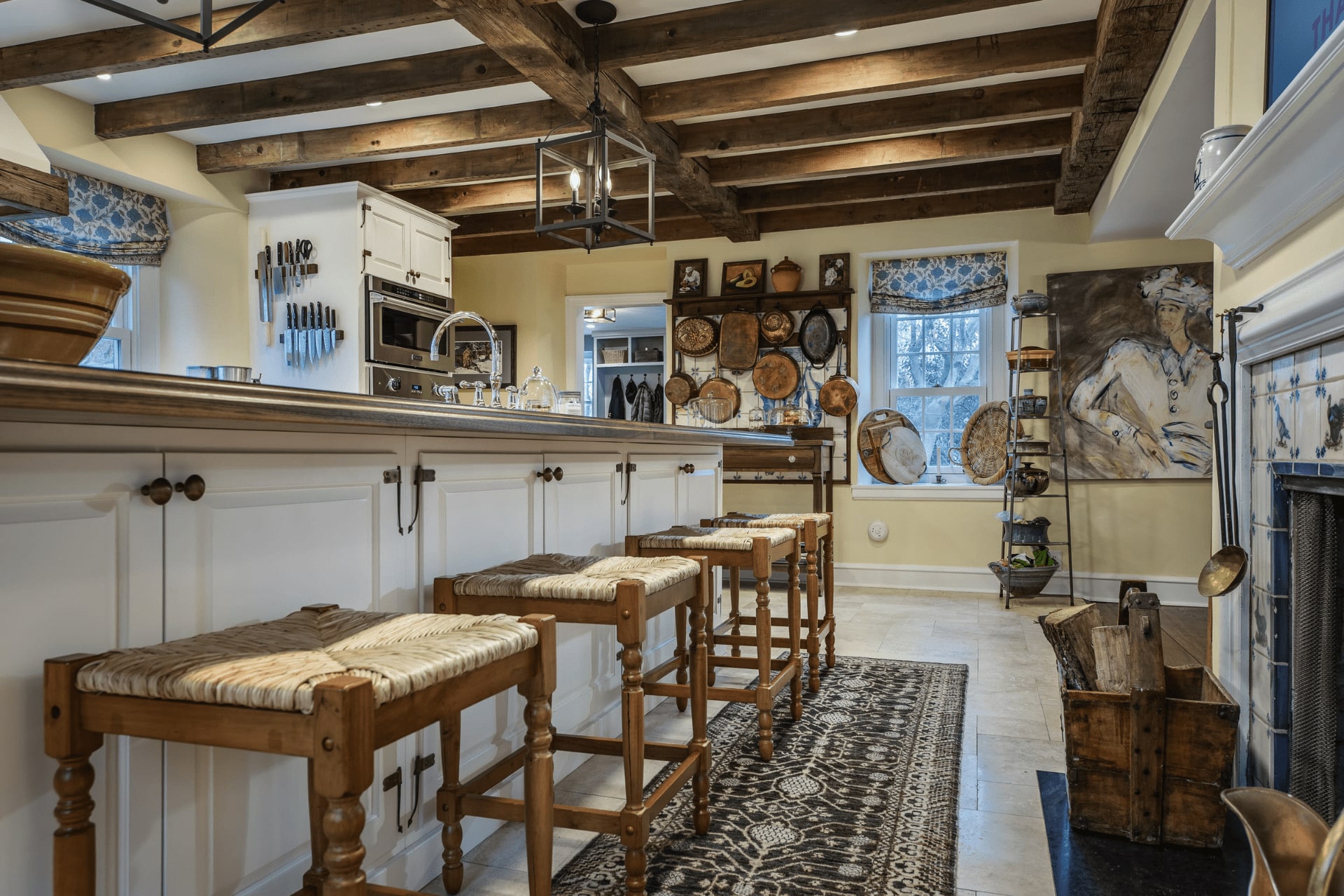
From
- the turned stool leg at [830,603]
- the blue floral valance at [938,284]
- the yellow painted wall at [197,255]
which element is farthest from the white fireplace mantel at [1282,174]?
the yellow painted wall at [197,255]

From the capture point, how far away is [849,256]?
5.89 metres

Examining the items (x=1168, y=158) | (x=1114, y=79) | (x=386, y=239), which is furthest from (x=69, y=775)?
(x=386, y=239)

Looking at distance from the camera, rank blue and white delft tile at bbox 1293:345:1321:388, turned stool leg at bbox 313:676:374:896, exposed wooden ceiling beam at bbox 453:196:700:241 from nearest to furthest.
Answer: turned stool leg at bbox 313:676:374:896 → blue and white delft tile at bbox 1293:345:1321:388 → exposed wooden ceiling beam at bbox 453:196:700:241

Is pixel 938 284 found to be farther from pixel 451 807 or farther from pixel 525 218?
pixel 451 807

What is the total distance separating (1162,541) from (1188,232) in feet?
12.0

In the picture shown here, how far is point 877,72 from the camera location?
3.75 m

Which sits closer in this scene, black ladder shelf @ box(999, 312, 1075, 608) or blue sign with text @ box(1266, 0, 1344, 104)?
blue sign with text @ box(1266, 0, 1344, 104)

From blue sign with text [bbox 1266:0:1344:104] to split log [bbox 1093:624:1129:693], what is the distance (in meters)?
1.30

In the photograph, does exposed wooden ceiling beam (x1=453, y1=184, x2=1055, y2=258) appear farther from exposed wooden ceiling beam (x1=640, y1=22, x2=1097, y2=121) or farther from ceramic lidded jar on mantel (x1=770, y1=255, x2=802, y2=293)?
exposed wooden ceiling beam (x1=640, y1=22, x2=1097, y2=121)

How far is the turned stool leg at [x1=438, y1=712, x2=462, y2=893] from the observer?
174cm

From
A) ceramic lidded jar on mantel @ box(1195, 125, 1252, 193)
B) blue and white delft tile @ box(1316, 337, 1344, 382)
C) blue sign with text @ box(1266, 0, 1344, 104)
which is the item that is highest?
blue sign with text @ box(1266, 0, 1344, 104)

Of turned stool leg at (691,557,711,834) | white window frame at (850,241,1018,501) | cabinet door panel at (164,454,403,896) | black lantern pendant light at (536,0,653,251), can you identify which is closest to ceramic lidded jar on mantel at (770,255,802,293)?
white window frame at (850,241,1018,501)

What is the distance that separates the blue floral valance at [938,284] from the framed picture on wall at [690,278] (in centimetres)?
Result: 120

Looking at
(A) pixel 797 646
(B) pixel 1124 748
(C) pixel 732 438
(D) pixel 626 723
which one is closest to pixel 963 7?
(C) pixel 732 438
